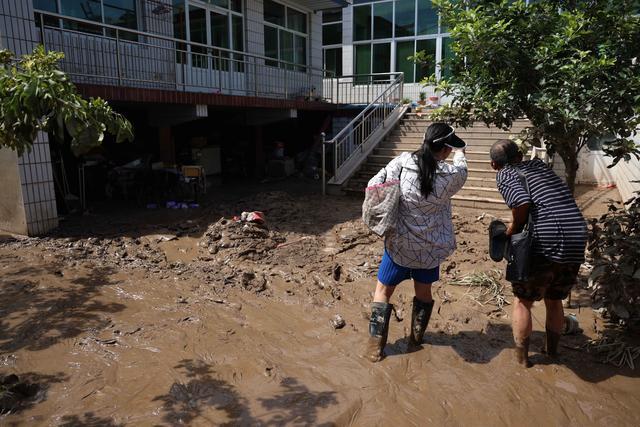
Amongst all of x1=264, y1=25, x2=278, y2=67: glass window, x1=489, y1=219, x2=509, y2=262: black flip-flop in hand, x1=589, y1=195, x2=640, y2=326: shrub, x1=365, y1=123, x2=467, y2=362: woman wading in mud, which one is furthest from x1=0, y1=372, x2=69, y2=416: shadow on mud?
x1=264, y1=25, x2=278, y2=67: glass window

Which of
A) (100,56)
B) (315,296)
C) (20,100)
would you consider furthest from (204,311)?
(100,56)

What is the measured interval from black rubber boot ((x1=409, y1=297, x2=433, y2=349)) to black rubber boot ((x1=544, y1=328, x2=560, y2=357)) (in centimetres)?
85

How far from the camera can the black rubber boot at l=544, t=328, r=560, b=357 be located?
3529 mm

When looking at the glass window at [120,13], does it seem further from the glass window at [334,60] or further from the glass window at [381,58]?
the glass window at [334,60]

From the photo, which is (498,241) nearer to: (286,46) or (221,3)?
(221,3)

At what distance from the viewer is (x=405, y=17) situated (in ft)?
57.0

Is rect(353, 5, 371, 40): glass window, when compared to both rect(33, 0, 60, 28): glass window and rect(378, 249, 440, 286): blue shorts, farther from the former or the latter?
rect(378, 249, 440, 286): blue shorts

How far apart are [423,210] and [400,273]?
49 cm

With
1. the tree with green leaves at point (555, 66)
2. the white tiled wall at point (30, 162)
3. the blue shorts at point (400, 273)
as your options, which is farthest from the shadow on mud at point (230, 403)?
the white tiled wall at point (30, 162)

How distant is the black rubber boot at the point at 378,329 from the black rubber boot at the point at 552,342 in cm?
115

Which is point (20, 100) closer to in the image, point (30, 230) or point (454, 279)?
point (454, 279)

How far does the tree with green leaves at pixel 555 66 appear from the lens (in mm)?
3762

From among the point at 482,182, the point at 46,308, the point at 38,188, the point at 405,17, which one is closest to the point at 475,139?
the point at 482,182

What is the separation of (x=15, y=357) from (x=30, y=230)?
3.45 metres
